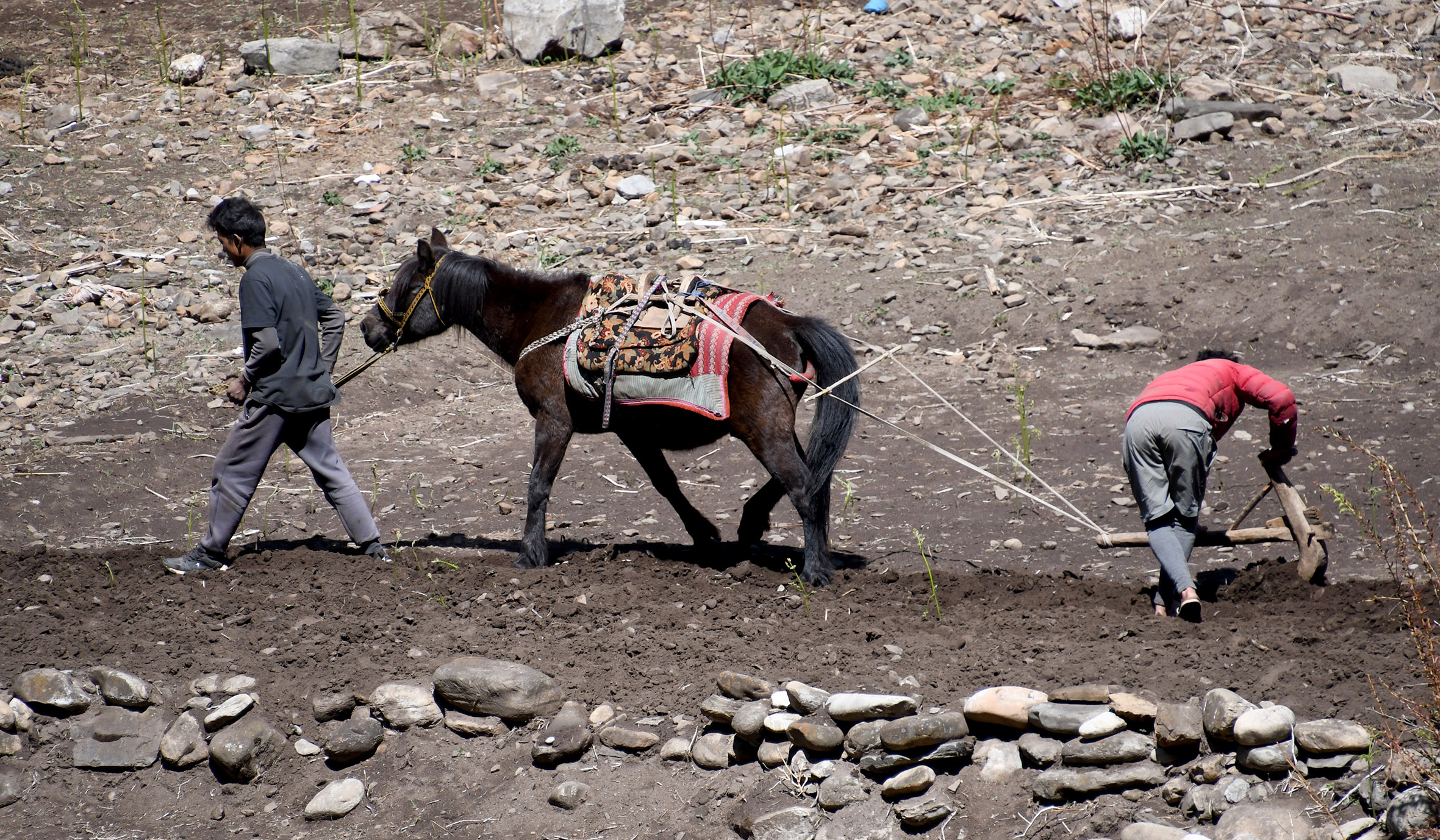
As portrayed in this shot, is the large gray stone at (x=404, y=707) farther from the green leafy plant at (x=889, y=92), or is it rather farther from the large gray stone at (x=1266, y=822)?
the green leafy plant at (x=889, y=92)

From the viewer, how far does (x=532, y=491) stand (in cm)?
613

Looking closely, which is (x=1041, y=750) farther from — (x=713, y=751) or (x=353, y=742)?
(x=353, y=742)

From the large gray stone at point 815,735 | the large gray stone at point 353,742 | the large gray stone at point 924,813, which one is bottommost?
the large gray stone at point 353,742

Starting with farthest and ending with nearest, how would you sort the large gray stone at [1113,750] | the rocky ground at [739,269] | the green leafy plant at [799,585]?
the rocky ground at [739,269] → the green leafy plant at [799,585] → the large gray stone at [1113,750]

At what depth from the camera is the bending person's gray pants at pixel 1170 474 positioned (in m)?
5.01

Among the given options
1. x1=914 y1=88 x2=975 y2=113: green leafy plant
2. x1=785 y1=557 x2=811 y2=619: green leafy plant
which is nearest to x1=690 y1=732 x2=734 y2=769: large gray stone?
x1=785 y1=557 x2=811 y2=619: green leafy plant

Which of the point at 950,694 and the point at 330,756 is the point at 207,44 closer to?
the point at 330,756

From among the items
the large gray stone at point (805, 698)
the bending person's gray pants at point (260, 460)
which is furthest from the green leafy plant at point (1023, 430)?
the bending person's gray pants at point (260, 460)

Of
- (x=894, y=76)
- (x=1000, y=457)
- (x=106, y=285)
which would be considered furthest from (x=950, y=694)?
(x=894, y=76)

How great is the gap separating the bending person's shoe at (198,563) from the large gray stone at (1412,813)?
530cm

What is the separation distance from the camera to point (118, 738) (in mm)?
4961

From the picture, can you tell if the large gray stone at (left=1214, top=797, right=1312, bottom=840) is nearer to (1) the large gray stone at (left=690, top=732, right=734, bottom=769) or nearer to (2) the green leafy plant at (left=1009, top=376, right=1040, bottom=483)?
(1) the large gray stone at (left=690, top=732, right=734, bottom=769)

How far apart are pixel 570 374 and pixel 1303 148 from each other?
888cm

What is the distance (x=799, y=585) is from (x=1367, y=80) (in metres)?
10.3
